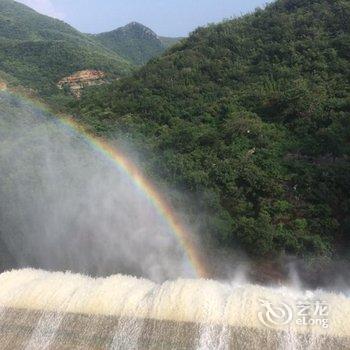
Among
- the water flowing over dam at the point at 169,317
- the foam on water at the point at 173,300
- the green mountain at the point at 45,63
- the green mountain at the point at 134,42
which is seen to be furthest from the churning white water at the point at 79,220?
the green mountain at the point at 134,42

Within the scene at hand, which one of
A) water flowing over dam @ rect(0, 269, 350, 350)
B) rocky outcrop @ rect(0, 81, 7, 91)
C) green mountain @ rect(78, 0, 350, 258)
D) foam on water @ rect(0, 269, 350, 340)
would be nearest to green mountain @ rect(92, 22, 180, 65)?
→ rocky outcrop @ rect(0, 81, 7, 91)

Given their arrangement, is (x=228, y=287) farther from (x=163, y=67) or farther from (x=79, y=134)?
(x=163, y=67)

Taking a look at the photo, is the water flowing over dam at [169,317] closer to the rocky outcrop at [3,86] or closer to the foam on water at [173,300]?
the foam on water at [173,300]

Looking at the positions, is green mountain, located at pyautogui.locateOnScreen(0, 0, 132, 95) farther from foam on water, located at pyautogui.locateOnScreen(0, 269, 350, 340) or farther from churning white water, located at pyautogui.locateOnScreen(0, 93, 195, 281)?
foam on water, located at pyautogui.locateOnScreen(0, 269, 350, 340)

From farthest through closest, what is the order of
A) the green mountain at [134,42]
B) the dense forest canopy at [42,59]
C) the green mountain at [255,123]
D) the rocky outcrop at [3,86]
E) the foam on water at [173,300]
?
the green mountain at [134,42] < the dense forest canopy at [42,59] < the rocky outcrop at [3,86] < the green mountain at [255,123] < the foam on water at [173,300]

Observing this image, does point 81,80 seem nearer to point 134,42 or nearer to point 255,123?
point 255,123
